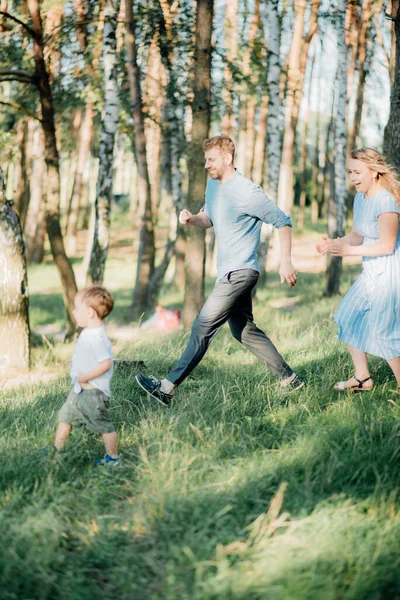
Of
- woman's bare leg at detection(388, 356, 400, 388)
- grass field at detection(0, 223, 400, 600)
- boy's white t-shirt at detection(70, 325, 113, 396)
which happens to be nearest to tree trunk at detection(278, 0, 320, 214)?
woman's bare leg at detection(388, 356, 400, 388)

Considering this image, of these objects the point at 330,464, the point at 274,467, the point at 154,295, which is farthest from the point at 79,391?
the point at 154,295

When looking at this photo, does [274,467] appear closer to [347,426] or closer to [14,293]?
[347,426]

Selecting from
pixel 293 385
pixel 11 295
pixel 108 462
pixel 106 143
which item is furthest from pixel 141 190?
pixel 108 462

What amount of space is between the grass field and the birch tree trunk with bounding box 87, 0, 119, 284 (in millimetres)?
6595

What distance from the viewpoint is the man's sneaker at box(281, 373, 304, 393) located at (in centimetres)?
572

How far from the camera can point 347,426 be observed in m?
4.52

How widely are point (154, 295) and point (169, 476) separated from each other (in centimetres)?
1163

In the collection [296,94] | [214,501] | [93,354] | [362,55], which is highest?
[362,55]

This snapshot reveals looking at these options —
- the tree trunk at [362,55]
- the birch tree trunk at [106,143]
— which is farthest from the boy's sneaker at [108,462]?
the tree trunk at [362,55]

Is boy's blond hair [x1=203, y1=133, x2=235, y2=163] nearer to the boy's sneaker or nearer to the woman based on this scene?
the woman

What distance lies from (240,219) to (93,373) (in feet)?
6.53

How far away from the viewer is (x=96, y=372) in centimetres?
436

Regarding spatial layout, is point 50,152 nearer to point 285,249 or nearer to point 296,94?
point 285,249

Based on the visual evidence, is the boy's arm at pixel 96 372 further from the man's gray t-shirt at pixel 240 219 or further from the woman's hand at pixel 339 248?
the woman's hand at pixel 339 248
